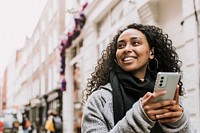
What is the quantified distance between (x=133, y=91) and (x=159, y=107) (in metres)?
0.23

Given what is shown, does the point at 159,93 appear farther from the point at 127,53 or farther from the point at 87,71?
the point at 87,71

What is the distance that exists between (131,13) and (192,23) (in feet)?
9.71

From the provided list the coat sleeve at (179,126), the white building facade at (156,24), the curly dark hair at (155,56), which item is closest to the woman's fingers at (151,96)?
the coat sleeve at (179,126)

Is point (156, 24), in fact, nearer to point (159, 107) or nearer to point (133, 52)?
point (133, 52)

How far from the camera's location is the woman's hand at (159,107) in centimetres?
186

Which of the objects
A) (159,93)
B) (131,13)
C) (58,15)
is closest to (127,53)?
(159,93)

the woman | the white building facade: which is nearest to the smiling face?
the woman

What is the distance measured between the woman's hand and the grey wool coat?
2cm

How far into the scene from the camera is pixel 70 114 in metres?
16.9

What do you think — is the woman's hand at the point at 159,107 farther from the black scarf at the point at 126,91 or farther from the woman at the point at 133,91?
the black scarf at the point at 126,91

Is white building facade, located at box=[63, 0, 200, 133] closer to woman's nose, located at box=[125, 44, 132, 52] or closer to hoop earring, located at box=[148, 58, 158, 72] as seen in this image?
hoop earring, located at box=[148, 58, 158, 72]

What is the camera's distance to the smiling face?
2.16m

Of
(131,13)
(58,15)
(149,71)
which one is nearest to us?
(149,71)

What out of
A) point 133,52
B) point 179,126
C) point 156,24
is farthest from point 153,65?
point 156,24
